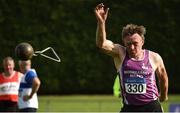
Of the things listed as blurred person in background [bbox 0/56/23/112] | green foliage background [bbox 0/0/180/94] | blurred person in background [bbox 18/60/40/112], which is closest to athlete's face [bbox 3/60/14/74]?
blurred person in background [bbox 0/56/23/112]

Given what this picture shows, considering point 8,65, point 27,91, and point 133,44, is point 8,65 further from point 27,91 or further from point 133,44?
point 133,44

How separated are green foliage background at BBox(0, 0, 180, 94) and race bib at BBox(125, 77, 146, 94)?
12.7 metres

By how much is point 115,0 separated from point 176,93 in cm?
338

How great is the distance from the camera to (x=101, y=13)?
795 centimetres

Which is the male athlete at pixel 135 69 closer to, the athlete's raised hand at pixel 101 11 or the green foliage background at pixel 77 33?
the athlete's raised hand at pixel 101 11

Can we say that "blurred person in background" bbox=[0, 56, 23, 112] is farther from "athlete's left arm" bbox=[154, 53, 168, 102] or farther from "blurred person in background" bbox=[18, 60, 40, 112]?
"athlete's left arm" bbox=[154, 53, 168, 102]

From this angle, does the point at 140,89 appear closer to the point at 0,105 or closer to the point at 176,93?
the point at 0,105

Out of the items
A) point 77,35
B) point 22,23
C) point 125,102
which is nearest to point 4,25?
point 22,23

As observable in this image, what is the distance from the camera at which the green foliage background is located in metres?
20.9

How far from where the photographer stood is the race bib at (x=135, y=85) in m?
8.05

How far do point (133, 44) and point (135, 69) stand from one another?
0.91 ft

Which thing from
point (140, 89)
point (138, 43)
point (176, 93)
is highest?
point (138, 43)

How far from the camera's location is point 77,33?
70.1 ft

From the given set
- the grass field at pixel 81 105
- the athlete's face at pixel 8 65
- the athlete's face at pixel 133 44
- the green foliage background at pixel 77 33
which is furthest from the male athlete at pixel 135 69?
the green foliage background at pixel 77 33
